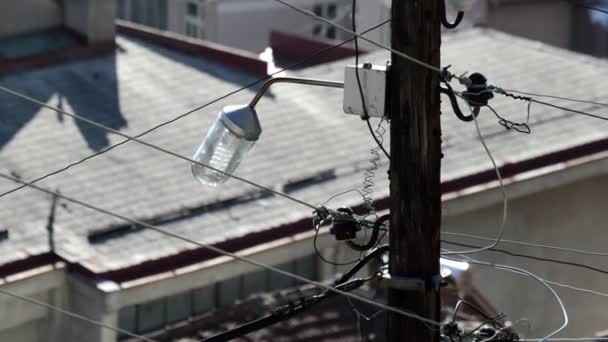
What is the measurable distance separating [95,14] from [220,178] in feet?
40.7

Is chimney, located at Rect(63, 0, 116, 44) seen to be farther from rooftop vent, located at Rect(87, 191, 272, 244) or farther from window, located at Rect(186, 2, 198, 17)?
window, located at Rect(186, 2, 198, 17)

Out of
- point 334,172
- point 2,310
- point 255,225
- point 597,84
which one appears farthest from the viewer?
point 597,84

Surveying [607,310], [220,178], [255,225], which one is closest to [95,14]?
[255,225]

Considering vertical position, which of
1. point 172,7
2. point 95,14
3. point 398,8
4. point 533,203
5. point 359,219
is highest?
point 398,8

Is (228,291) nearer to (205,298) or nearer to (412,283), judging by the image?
(205,298)

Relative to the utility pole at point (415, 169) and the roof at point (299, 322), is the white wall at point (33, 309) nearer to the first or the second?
the roof at point (299, 322)

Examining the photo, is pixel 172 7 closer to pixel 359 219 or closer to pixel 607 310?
pixel 607 310

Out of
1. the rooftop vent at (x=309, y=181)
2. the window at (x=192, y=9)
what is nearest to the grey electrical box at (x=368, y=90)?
the rooftop vent at (x=309, y=181)

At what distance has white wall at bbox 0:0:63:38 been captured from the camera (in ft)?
70.6

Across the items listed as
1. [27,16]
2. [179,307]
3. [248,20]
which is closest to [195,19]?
[248,20]

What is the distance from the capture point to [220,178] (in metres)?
8.89

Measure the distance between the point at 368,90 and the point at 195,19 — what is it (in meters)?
26.7

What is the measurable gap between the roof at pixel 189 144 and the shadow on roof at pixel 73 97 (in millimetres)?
25

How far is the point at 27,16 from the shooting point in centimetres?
2172
